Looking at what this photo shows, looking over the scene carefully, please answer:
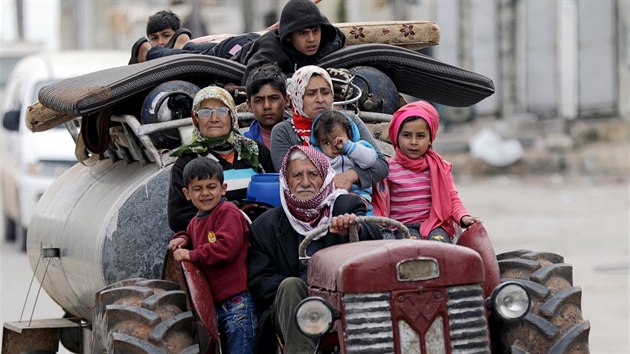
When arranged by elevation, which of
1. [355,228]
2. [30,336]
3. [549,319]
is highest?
[355,228]

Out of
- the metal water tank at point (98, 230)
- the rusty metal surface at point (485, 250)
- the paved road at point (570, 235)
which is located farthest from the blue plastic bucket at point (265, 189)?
the paved road at point (570, 235)

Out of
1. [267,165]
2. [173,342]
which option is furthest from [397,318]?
[267,165]

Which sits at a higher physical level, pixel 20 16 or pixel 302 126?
pixel 20 16

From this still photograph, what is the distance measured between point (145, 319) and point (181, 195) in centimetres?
82

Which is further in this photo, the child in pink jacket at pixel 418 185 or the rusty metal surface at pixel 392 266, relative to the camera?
the child in pink jacket at pixel 418 185

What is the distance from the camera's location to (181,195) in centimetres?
698

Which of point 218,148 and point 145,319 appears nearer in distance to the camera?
point 145,319

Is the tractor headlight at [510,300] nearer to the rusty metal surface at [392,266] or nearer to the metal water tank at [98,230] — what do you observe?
the rusty metal surface at [392,266]

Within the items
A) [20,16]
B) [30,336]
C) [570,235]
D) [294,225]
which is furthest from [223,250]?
[20,16]

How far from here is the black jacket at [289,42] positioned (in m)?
7.87

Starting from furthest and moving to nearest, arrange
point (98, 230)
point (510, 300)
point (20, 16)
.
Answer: point (20, 16) < point (98, 230) < point (510, 300)

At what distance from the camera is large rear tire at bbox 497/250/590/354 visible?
248 inches

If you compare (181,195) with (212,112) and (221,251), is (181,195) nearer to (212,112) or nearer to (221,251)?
(212,112)

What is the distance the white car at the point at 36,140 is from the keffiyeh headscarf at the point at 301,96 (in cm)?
935
